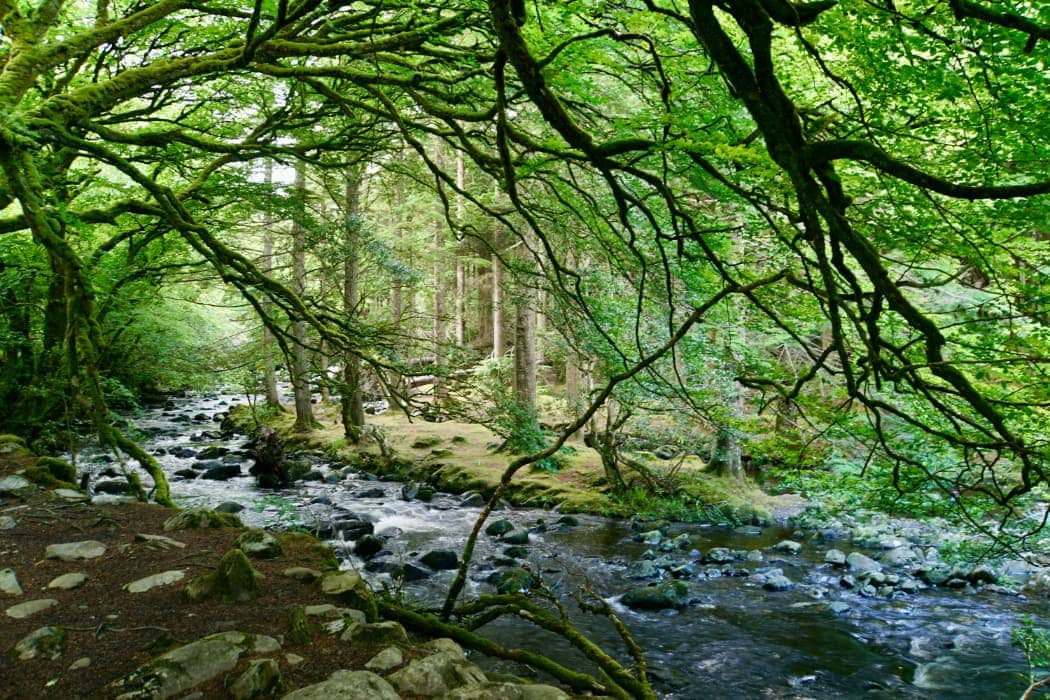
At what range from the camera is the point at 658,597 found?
6875 millimetres

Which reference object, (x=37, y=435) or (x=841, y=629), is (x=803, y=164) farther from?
(x=37, y=435)

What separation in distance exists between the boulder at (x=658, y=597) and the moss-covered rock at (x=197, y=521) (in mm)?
4182

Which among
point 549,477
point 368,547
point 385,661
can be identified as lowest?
point 368,547

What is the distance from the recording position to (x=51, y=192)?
5.18 m

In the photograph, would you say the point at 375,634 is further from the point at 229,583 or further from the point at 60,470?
the point at 60,470

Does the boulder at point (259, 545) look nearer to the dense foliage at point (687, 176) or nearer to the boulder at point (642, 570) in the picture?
the dense foliage at point (687, 176)

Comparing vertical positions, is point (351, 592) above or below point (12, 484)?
below

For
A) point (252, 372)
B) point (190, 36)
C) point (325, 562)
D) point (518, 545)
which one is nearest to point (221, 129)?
point (190, 36)

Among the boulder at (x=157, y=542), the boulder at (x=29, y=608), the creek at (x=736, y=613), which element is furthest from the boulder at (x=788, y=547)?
the boulder at (x=29, y=608)

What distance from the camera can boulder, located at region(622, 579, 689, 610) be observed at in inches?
269

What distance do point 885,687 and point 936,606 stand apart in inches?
96.6

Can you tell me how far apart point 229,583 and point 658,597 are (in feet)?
15.5

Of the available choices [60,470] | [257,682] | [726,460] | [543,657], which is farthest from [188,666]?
[726,460]

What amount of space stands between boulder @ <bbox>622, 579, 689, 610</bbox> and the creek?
110 mm
